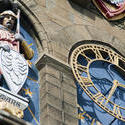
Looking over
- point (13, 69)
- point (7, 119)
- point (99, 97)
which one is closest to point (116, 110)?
point (99, 97)

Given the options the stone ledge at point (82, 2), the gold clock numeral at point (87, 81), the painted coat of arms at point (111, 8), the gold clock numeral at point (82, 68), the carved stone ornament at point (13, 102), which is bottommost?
the gold clock numeral at point (87, 81)

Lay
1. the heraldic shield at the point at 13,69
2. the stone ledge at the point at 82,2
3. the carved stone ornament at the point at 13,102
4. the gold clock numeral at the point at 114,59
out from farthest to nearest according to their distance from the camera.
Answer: the stone ledge at the point at 82,2 → the gold clock numeral at the point at 114,59 → the heraldic shield at the point at 13,69 → the carved stone ornament at the point at 13,102

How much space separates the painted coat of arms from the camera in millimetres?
15016

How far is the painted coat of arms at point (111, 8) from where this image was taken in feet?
49.3

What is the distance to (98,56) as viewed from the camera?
1373 centimetres

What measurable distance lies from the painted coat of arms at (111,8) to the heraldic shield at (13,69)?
3.73 m

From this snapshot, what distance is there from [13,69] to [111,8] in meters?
4.56

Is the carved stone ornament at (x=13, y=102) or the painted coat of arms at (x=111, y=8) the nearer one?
the carved stone ornament at (x=13, y=102)

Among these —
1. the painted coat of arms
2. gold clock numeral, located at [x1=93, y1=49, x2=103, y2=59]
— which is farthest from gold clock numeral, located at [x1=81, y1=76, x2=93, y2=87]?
the painted coat of arms

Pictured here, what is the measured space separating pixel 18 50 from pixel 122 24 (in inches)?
151

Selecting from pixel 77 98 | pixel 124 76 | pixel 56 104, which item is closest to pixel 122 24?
pixel 124 76

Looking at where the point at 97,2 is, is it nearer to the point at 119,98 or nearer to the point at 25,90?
the point at 119,98

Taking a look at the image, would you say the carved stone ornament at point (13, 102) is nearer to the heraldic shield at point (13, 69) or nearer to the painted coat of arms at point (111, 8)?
the heraldic shield at point (13, 69)

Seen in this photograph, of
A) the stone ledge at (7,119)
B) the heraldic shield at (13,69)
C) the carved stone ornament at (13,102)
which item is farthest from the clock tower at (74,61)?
the stone ledge at (7,119)
